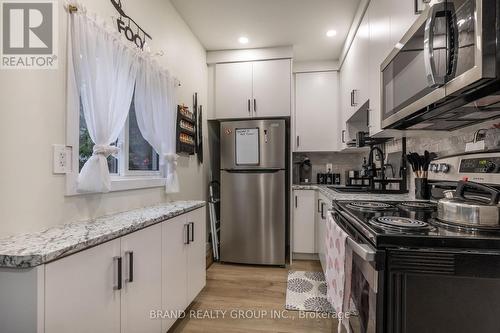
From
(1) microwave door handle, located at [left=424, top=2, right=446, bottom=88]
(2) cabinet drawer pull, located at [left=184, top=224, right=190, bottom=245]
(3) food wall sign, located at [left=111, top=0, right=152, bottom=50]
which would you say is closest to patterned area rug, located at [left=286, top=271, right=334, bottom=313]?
(2) cabinet drawer pull, located at [left=184, top=224, right=190, bottom=245]

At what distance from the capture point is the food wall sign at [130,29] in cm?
169

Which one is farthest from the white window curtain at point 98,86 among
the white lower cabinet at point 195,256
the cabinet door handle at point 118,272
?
the white lower cabinet at point 195,256

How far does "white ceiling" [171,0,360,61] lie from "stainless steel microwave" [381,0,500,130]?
1.43 m

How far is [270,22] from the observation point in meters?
2.71

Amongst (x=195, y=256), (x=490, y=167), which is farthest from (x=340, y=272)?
(x=195, y=256)

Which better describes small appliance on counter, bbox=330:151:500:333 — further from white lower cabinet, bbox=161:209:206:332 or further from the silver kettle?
white lower cabinet, bbox=161:209:206:332

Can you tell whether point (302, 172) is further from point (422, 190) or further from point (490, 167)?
point (490, 167)

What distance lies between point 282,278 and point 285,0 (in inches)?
104

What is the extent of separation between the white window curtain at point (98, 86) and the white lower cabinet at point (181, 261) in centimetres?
52

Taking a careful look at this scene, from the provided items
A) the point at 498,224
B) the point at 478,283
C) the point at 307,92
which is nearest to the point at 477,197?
the point at 498,224

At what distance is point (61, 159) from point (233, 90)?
2.34m

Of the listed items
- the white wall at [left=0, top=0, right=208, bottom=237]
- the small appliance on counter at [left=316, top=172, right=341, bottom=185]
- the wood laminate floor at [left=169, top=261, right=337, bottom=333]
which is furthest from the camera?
the small appliance on counter at [left=316, top=172, right=341, bottom=185]

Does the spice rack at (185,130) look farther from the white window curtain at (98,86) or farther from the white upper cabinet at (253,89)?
the white window curtain at (98,86)

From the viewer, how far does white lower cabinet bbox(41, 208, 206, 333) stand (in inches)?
36.3
